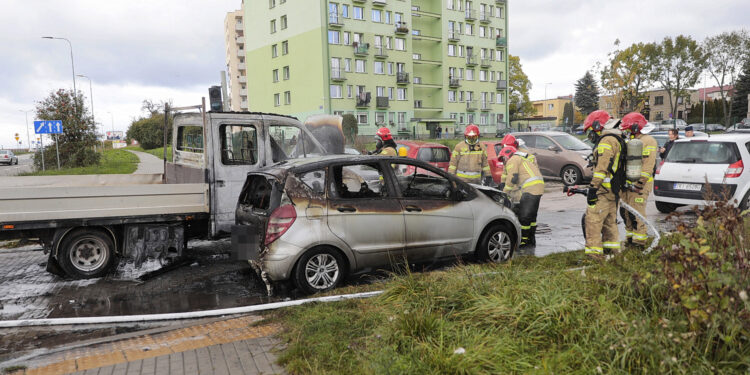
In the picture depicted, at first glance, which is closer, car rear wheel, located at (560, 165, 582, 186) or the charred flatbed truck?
the charred flatbed truck

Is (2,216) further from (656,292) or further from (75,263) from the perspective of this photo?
(656,292)

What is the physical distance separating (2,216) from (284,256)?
346cm

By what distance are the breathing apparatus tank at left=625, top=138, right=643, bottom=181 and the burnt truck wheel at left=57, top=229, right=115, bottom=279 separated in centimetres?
650

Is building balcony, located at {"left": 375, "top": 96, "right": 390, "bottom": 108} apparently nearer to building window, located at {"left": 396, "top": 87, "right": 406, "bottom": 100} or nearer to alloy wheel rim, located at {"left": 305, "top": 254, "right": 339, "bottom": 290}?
building window, located at {"left": 396, "top": 87, "right": 406, "bottom": 100}

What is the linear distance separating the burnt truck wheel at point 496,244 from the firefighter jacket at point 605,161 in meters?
1.31

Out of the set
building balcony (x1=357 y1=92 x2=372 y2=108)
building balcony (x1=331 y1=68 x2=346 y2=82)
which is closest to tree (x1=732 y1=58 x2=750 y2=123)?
building balcony (x1=357 y1=92 x2=372 y2=108)

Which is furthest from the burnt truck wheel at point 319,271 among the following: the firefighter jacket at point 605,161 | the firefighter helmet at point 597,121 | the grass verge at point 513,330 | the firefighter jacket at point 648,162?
the firefighter jacket at point 648,162

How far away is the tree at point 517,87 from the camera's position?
73062mm

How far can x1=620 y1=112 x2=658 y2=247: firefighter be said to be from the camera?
7.04 meters

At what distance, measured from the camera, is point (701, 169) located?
9914 millimetres

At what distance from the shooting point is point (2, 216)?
6.00 meters

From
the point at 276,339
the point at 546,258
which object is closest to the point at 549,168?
the point at 546,258

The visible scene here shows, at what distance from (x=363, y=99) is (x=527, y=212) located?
139 ft

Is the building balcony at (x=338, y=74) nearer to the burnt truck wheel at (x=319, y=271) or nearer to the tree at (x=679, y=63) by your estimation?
the tree at (x=679, y=63)
